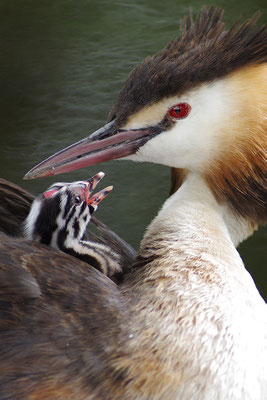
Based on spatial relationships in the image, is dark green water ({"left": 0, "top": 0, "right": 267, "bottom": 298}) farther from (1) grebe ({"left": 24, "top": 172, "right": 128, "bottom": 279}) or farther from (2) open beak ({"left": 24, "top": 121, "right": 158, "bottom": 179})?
(2) open beak ({"left": 24, "top": 121, "right": 158, "bottom": 179})

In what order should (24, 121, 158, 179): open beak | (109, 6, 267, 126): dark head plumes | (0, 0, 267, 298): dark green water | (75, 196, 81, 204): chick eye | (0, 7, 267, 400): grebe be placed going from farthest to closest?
(0, 0, 267, 298): dark green water, (75, 196, 81, 204): chick eye, (24, 121, 158, 179): open beak, (109, 6, 267, 126): dark head plumes, (0, 7, 267, 400): grebe

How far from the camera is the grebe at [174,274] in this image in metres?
2.04

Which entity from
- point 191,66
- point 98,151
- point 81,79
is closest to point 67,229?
point 98,151

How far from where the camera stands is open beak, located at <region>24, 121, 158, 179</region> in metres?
2.41

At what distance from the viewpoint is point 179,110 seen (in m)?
2.35

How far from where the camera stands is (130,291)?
2.25m

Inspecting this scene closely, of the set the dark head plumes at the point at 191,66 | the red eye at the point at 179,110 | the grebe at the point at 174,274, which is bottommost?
the grebe at the point at 174,274

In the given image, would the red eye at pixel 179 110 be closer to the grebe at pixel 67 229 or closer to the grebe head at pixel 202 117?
the grebe head at pixel 202 117

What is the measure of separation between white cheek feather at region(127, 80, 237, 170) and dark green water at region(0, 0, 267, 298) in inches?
38.4

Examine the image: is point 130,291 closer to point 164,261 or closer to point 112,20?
point 164,261

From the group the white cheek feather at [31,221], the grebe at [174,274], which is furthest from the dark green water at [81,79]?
the white cheek feather at [31,221]

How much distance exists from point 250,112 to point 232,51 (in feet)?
0.62

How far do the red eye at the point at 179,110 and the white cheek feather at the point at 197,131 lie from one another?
0.04 feet

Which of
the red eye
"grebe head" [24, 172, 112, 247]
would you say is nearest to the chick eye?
"grebe head" [24, 172, 112, 247]
